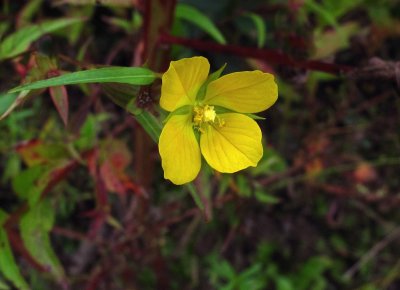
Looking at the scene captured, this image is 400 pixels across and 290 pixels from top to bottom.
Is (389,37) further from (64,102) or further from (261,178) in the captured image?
(64,102)

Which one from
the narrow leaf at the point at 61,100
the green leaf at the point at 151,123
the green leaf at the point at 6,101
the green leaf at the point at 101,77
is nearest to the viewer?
the green leaf at the point at 101,77

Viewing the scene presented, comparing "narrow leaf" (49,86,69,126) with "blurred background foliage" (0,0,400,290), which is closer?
"narrow leaf" (49,86,69,126)

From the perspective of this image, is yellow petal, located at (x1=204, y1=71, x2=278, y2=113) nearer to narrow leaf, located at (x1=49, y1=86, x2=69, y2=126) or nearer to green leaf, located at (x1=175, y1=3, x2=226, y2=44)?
narrow leaf, located at (x1=49, y1=86, x2=69, y2=126)

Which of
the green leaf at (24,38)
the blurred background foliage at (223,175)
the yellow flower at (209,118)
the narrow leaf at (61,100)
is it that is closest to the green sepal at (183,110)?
the yellow flower at (209,118)

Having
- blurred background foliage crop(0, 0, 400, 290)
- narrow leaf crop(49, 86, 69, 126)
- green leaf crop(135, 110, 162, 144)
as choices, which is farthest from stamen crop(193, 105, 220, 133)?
blurred background foliage crop(0, 0, 400, 290)

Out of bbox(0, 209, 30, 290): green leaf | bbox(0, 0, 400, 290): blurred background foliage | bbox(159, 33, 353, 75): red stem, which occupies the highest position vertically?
bbox(159, 33, 353, 75): red stem

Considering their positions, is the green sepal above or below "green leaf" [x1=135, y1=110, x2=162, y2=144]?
below

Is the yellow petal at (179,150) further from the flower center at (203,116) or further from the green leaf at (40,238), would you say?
the green leaf at (40,238)
